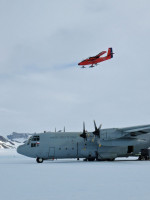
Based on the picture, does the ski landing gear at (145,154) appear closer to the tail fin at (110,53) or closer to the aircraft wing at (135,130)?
the aircraft wing at (135,130)

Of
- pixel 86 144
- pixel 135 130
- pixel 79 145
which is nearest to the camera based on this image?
pixel 135 130

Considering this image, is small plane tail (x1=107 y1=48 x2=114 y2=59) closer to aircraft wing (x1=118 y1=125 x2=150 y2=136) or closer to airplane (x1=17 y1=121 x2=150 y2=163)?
airplane (x1=17 y1=121 x2=150 y2=163)

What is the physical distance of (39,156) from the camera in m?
31.5

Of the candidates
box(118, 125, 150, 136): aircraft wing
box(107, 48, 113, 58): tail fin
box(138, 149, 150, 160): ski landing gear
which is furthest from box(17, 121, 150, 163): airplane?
box(107, 48, 113, 58): tail fin

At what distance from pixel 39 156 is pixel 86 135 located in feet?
19.5

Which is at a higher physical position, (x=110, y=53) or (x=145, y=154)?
(x=110, y=53)

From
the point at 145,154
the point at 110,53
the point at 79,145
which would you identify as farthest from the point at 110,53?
the point at 79,145

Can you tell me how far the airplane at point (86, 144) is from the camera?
104ft

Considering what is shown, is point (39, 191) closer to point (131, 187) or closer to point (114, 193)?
point (114, 193)

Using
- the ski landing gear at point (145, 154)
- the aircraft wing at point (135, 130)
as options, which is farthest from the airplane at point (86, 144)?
the ski landing gear at point (145, 154)

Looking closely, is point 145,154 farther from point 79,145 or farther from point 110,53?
point 110,53

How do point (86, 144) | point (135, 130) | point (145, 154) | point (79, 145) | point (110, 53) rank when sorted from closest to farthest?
point (135, 130), point (79, 145), point (86, 144), point (145, 154), point (110, 53)

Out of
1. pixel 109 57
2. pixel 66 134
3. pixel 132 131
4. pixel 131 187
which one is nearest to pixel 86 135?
pixel 66 134

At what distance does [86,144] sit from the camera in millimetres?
32969
